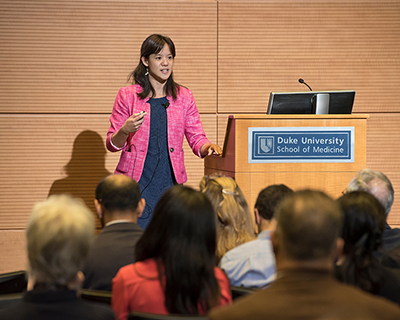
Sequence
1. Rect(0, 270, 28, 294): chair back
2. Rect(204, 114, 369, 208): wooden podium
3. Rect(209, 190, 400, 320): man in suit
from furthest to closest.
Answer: Rect(204, 114, 369, 208): wooden podium → Rect(0, 270, 28, 294): chair back → Rect(209, 190, 400, 320): man in suit

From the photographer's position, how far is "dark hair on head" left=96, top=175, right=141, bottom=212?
185 centimetres

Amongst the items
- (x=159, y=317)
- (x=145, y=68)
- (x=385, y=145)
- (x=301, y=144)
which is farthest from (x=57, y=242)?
(x=385, y=145)

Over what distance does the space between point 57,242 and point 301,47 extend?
3.84 m

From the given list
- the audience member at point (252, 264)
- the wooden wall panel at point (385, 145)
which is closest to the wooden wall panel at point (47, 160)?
the wooden wall panel at point (385, 145)

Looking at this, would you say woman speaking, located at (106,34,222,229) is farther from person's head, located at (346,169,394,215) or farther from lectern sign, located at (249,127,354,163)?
person's head, located at (346,169,394,215)

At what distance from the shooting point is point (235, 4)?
432 cm

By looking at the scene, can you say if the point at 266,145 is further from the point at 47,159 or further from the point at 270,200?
the point at 47,159

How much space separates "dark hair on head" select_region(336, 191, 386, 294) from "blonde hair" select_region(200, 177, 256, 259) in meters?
0.56

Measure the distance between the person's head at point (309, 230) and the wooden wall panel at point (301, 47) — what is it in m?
3.57

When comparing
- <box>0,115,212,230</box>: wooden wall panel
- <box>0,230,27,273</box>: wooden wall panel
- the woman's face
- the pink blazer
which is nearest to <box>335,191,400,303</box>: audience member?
the pink blazer

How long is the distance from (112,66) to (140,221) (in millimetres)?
1915

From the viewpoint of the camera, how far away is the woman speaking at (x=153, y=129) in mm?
2951

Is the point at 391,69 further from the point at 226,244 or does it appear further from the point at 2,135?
the point at 2,135

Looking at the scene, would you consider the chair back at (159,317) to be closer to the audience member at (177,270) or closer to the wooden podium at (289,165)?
the audience member at (177,270)
